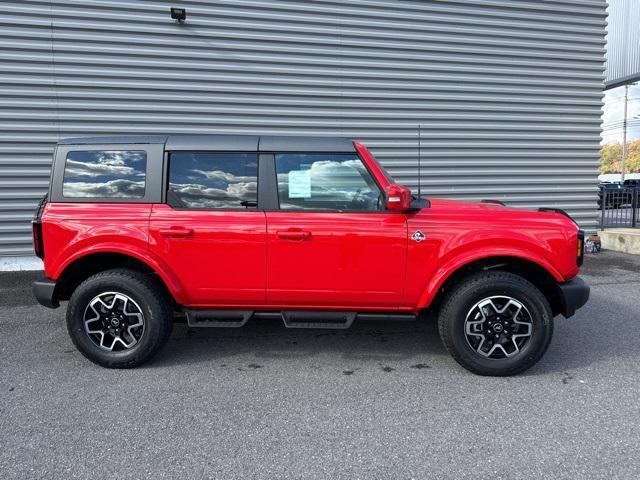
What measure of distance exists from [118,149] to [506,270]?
3.22 m

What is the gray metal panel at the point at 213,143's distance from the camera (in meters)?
3.20

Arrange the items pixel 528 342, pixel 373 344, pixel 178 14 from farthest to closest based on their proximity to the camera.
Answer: pixel 178 14
pixel 373 344
pixel 528 342

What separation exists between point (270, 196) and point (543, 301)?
217 centimetres

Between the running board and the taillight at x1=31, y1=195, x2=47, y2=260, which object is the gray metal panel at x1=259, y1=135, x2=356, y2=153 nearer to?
the running board

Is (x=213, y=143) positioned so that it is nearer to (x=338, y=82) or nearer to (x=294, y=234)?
(x=294, y=234)

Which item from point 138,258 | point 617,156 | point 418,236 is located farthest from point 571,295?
point 617,156

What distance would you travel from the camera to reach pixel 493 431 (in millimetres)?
2383

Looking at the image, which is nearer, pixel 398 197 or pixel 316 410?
pixel 316 410

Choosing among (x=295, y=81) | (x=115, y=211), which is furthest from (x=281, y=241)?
(x=295, y=81)

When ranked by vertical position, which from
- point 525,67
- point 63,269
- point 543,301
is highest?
point 525,67

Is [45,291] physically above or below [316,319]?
above

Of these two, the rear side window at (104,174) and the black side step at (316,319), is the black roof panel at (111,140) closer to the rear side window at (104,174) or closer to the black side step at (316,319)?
the rear side window at (104,174)

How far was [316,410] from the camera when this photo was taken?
2.60 meters

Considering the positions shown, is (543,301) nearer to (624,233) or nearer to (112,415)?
(112,415)
